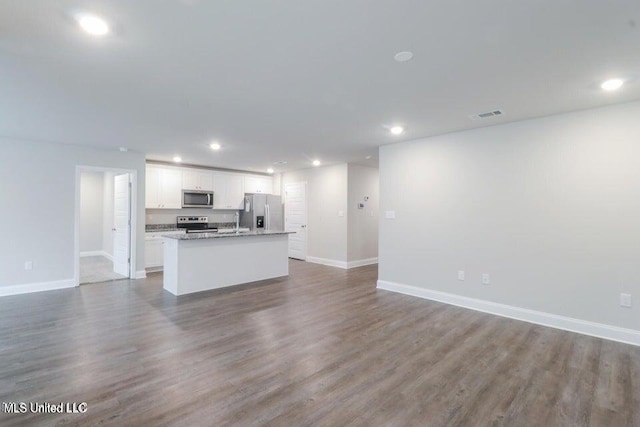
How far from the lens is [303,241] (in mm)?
8094

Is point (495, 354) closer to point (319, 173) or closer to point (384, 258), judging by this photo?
point (384, 258)

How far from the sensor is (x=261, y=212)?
26.6 ft

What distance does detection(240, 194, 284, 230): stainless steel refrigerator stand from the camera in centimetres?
801

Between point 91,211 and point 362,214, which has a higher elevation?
point 91,211

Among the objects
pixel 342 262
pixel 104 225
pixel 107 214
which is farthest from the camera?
pixel 104 225

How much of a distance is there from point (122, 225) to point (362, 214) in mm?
5115

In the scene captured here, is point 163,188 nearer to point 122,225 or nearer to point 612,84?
point 122,225

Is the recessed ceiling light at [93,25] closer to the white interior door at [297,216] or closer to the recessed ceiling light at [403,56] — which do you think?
the recessed ceiling light at [403,56]

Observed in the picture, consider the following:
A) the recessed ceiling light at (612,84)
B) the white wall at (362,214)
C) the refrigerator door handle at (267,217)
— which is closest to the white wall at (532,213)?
the recessed ceiling light at (612,84)

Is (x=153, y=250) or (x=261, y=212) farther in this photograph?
(x=261, y=212)

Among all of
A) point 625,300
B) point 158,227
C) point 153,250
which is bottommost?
point 625,300

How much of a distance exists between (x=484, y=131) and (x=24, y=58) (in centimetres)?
481

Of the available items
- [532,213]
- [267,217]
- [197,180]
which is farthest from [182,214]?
[532,213]

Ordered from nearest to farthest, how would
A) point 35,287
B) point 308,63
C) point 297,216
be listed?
point 308,63
point 35,287
point 297,216
